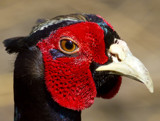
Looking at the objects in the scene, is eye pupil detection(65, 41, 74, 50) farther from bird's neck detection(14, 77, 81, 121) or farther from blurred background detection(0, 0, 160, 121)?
blurred background detection(0, 0, 160, 121)

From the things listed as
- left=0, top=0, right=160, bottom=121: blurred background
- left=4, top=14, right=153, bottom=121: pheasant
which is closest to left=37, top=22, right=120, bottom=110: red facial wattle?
left=4, top=14, right=153, bottom=121: pheasant

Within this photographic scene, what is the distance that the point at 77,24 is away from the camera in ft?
10.7

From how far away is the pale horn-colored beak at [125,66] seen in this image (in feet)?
10.5

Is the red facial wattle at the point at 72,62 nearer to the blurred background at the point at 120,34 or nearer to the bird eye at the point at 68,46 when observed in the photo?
the bird eye at the point at 68,46

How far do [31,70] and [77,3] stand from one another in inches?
235

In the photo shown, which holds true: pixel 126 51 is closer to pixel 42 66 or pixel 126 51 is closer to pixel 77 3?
pixel 42 66

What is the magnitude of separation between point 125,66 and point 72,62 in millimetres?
385

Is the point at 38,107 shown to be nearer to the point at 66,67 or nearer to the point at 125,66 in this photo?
the point at 66,67

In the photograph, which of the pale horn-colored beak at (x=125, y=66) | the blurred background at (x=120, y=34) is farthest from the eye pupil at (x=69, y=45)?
the blurred background at (x=120, y=34)

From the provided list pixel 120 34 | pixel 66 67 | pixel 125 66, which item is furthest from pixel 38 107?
pixel 120 34

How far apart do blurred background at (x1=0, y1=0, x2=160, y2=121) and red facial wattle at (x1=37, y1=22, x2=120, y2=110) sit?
3.15 m

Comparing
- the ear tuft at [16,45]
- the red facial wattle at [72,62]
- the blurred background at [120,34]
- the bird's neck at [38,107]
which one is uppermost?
the blurred background at [120,34]

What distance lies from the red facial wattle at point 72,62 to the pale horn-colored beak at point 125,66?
0.06 meters

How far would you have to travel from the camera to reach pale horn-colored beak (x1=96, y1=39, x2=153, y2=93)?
3207mm
